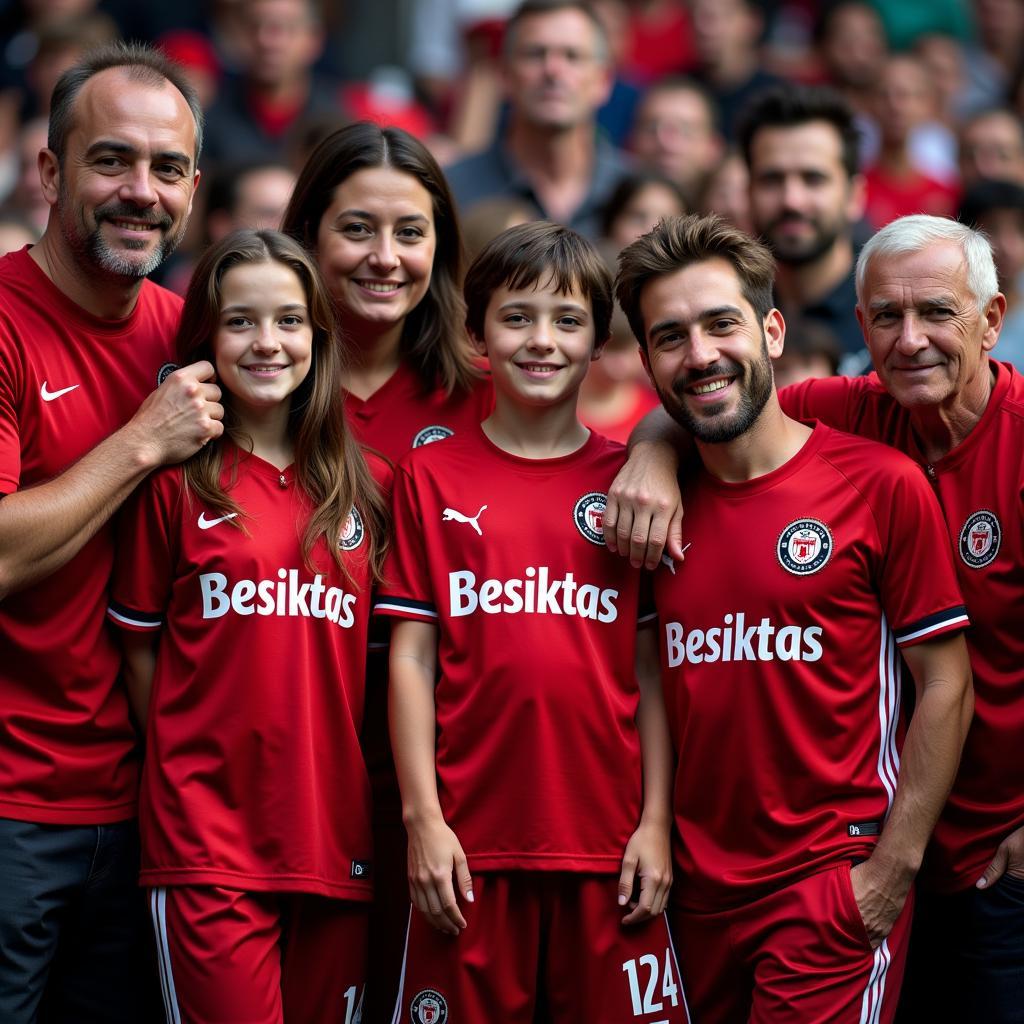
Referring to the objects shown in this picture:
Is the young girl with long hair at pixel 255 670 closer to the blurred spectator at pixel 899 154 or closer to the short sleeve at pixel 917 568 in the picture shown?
the short sleeve at pixel 917 568

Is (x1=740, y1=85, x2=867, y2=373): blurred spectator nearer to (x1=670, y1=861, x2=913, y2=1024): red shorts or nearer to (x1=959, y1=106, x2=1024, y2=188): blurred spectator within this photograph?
(x1=959, y1=106, x2=1024, y2=188): blurred spectator

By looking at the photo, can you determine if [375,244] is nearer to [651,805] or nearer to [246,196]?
[651,805]

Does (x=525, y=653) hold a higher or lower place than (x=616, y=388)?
lower

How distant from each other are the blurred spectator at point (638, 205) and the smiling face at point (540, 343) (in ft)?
8.10

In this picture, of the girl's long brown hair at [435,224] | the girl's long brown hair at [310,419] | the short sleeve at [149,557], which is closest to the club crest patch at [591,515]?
the girl's long brown hair at [310,419]

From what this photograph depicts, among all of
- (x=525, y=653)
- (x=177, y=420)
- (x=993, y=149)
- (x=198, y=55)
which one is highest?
(x=198, y=55)

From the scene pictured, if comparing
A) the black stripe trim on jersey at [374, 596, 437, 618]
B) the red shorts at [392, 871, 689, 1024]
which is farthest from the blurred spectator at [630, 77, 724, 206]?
the red shorts at [392, 871, 689, 1024]

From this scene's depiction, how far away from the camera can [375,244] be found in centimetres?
464

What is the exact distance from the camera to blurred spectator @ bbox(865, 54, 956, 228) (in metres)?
8.83

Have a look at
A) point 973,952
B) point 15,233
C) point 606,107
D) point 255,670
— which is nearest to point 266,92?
point 606,107

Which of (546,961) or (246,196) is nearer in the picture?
(546,961)

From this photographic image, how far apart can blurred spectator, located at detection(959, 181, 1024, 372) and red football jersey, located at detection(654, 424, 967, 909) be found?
2.90 metres

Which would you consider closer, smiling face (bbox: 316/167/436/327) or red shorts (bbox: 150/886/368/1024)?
red shorts (bbox: 150/886/368/1024)

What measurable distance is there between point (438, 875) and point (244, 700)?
0.67 metres
